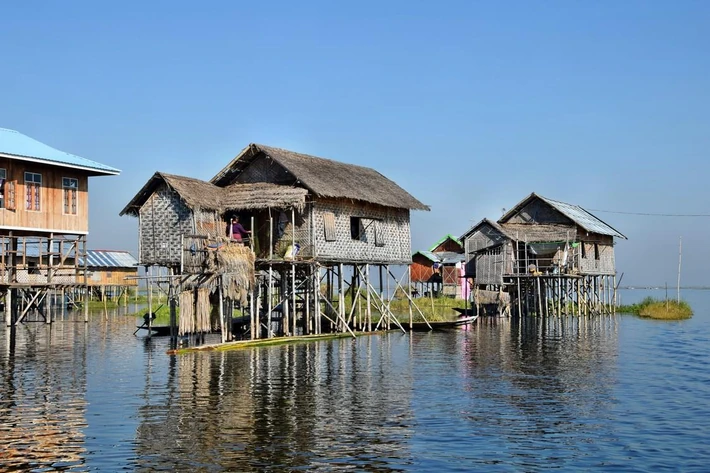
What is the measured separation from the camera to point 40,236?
33.1 meters

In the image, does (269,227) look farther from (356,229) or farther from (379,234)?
(379,234)

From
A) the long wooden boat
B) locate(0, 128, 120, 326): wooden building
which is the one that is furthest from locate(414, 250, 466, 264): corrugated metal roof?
locate(0, 128, 120, 326): wooden building

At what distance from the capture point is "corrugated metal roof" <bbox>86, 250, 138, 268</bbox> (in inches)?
2516

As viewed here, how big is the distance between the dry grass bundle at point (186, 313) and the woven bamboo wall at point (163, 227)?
2961 mm

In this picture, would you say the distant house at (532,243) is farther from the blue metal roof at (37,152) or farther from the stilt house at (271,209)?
the blue metal roof at (37,152)

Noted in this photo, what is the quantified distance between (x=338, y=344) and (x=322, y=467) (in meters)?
17.1

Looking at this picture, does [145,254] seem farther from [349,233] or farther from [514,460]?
[514,460]

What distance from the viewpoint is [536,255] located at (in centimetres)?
4875

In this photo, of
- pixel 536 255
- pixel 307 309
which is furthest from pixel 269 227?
pixel 536 255

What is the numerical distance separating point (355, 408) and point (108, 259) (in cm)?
5160

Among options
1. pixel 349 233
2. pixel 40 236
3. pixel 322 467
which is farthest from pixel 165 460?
pixel 40 236

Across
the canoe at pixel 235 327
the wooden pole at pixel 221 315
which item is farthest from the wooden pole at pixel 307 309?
the wooden pole at pixel 221 315

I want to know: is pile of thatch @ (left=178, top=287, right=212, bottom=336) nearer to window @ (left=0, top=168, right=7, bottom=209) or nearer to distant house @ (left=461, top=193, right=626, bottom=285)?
window @ (left=0, top=168, right=7, bottom=209)

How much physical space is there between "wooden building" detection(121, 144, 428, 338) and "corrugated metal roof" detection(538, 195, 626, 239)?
652 inches
